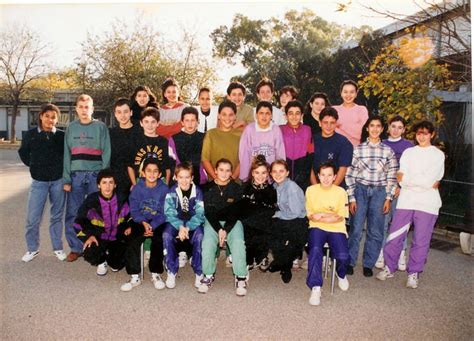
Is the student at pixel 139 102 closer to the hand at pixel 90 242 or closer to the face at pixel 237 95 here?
the face at pixel 237 95

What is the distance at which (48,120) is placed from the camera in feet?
15.0

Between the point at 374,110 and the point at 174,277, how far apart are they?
10570 millimetres

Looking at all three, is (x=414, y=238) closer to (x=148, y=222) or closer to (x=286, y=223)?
(x=286, y=223)

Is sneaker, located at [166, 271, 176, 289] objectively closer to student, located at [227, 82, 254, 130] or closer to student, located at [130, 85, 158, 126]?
student, located at [227, 82, 254, 130]

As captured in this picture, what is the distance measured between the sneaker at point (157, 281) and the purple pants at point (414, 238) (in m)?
2.34

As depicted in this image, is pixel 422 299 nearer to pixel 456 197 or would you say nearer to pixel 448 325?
pixel 448 325

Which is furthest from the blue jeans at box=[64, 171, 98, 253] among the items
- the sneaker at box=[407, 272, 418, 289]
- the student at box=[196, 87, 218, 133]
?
the sneaker at box=[407, 272, 418, 289]

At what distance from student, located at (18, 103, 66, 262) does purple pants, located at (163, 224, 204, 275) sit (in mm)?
1473

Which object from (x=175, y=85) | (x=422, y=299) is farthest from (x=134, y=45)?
(x=422, y=299)

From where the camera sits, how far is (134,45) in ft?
60.8

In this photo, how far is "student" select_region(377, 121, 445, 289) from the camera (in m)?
4.17

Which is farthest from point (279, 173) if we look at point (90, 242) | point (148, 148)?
point (90, 242)

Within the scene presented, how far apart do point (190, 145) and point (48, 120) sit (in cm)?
159

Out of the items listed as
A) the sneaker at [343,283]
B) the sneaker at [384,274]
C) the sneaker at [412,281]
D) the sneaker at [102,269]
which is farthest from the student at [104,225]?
the sneaker at [412,281]
